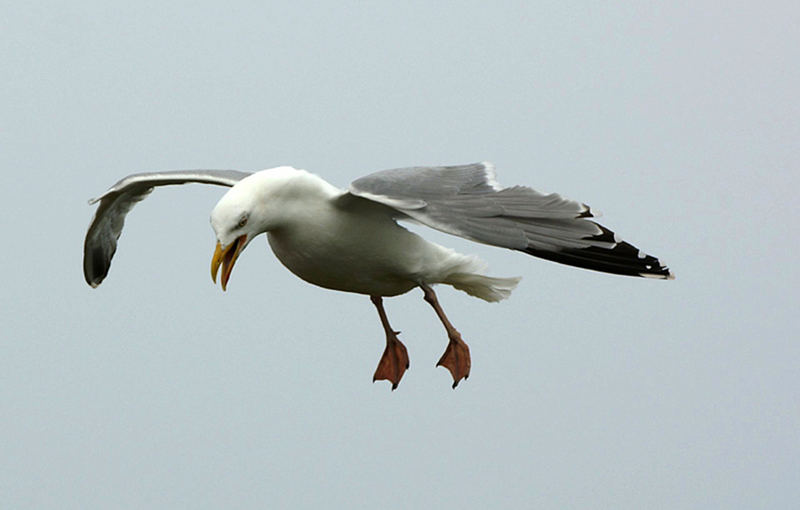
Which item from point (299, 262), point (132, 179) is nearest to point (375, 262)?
point (299, 262)

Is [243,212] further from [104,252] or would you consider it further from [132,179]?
[104,252]

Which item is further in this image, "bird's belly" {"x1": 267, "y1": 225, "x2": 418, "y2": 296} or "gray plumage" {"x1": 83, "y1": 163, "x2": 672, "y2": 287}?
"bird's belly" {"x1": 267, "y1": 225, "x2": 418, "y2": 296}

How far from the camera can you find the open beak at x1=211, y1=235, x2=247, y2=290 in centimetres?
611

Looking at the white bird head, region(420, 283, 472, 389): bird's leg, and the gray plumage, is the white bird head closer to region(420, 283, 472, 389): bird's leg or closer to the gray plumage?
the gray plumage

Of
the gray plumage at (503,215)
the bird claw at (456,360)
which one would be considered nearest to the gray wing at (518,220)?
the gray plumage at (503,215)

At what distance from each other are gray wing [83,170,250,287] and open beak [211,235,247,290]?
890mm

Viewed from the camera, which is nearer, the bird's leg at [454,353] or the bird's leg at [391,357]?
the bird's leg at [454,353]

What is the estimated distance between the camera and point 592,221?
6012 millimetres

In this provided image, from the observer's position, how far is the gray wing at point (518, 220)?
5828 millimetres

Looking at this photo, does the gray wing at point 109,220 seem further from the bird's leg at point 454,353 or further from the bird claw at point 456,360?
the bird claw at point 456,360

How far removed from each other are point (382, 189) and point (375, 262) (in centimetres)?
54

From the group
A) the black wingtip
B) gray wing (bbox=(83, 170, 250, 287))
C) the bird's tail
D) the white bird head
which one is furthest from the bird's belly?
the black wingtip

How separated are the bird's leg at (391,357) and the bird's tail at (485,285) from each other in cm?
45

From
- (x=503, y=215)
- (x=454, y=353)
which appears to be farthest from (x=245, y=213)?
(x=454, y=353)
